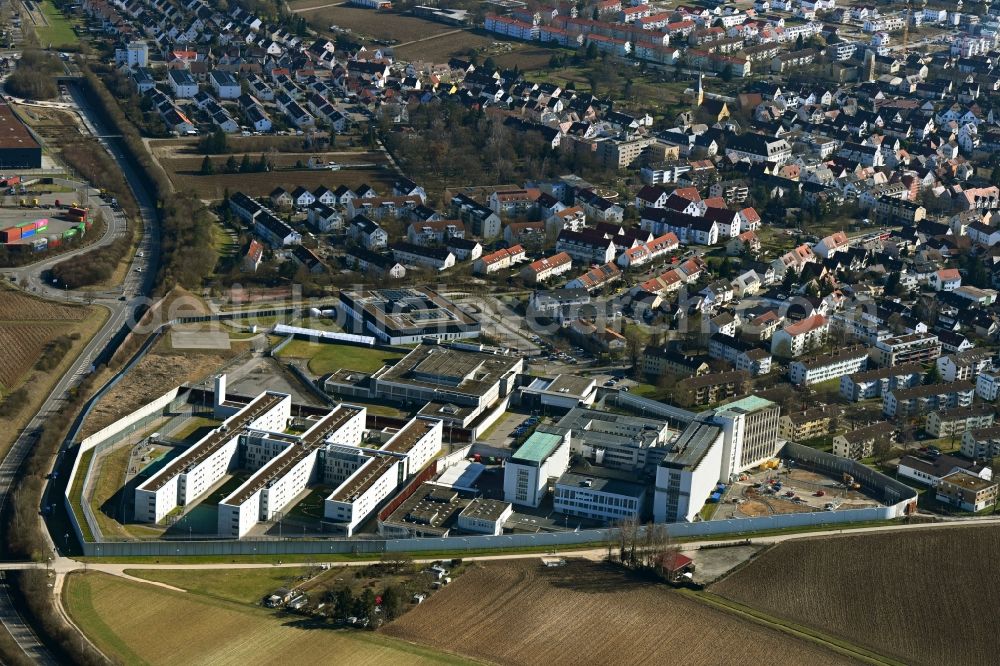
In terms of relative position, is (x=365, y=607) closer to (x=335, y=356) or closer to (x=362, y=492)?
(x=362, y=492)

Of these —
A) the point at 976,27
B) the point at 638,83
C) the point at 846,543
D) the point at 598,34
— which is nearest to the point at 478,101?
the point at 638,83

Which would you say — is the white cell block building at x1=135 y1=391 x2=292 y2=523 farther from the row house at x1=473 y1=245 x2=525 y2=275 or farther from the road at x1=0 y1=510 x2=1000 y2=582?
the row house at x1=473 y1=245 x2=525 y2=275

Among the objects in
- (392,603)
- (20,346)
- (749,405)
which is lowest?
(392,603)

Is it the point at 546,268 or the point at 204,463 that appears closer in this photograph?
the point at 204,463

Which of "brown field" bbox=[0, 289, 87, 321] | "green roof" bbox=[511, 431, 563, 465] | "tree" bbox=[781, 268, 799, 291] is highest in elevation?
"tree" bbox=[781, 268, 799, 291]

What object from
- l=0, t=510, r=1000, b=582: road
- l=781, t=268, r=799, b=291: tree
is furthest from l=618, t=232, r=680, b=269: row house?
l=0, t=510, r=1000, b=582: road

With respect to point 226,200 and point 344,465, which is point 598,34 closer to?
point 226,200

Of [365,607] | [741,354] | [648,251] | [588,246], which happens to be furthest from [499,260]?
[365,607]
